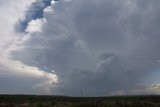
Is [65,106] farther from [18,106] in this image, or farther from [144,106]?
[144,106]

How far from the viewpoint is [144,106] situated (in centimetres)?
6250

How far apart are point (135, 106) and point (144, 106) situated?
1.87m

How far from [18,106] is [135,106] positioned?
23385 mm

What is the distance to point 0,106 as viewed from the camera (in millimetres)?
61594

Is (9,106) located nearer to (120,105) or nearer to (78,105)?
(78,105)

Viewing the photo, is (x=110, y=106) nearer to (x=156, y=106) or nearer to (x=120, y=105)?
(x=120, y=105)

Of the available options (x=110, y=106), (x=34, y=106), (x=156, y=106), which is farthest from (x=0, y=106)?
(x=156, y=106)

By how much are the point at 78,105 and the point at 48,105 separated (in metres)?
5.96

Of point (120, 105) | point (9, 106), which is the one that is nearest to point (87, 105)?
point (120, 105)

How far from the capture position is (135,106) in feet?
204

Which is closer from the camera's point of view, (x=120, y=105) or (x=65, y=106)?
(x=65, y=106)

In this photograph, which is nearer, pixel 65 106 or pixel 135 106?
pixel 65 106

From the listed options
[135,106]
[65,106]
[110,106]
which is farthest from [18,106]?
[135,106]

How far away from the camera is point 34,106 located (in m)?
58.8
